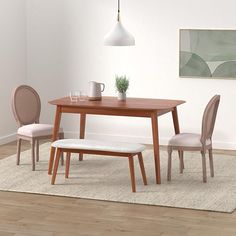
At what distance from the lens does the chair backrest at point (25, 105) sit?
7609 mm

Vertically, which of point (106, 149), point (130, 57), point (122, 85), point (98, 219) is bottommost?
point (98, 219)

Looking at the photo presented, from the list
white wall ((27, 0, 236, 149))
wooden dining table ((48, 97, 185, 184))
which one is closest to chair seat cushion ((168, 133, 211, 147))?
wooden dining table ((48, 97, 185, 184))

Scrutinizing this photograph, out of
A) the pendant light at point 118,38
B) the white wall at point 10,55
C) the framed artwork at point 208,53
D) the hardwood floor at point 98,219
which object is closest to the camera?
the hardwood floor at point 98,219

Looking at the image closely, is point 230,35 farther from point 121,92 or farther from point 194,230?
point 194,230

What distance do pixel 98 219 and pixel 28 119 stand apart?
230 centimetres

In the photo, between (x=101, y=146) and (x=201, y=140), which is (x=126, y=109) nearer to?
(x=101, y=146)

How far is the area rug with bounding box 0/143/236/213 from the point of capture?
623 centimetres

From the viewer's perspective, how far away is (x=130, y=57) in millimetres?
8750

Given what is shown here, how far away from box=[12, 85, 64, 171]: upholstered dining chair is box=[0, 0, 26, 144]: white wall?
109 centimetres

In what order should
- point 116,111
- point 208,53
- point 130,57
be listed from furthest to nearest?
point 130,57, point 208,53, point 116,111

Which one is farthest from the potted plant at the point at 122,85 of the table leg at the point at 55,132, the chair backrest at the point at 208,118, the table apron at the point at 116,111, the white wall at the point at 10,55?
the white wall at the point at 10,55

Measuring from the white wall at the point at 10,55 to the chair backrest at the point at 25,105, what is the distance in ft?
3.49

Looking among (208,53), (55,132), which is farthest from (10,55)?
(208,53)

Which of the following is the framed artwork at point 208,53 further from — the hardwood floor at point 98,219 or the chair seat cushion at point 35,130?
the hardwood floor at point 98,219
